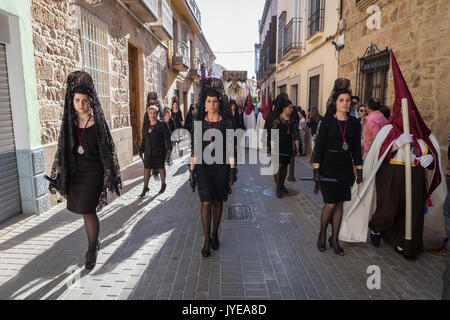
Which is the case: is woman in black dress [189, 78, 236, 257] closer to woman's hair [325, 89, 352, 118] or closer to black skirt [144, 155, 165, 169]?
woman's hair [325, 89, 352, 118]

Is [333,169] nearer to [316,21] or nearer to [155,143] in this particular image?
[155,143]

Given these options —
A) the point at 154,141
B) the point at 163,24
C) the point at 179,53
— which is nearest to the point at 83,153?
the point at 154,141

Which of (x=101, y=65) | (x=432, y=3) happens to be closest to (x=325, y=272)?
(x=432, y=3)

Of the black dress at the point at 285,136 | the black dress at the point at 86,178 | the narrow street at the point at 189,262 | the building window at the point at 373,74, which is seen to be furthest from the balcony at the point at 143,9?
the black dress at the point at 86,178

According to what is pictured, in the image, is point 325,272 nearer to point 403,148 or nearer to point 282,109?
point 403,148

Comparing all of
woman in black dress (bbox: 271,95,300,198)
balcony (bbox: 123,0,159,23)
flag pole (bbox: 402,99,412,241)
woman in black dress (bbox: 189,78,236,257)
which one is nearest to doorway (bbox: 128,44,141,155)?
balcony (bbox: 123,0,159,23)

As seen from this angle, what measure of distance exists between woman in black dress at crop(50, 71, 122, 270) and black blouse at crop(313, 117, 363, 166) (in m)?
2.34

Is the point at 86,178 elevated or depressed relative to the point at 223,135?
depressed

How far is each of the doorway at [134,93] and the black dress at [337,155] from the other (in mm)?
7834

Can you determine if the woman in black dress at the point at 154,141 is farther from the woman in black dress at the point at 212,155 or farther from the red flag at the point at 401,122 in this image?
the red flag at the point at 401,122

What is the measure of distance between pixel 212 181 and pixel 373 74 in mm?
5307

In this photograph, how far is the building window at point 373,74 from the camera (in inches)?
256

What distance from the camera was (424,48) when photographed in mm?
4969
